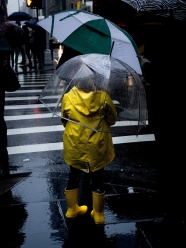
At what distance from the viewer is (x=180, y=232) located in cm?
365

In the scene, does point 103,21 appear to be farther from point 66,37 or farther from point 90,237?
point 90,237

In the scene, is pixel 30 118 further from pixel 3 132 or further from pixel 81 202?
pixel 81 202

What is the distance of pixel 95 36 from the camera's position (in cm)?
412

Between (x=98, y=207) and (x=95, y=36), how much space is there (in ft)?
6.40

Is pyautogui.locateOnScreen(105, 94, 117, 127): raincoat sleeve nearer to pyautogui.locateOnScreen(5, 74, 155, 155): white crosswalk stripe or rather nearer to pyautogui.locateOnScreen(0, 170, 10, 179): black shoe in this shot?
pyautogui.locateOnScreen(5, 74, 155, 155): white crosswalk stripe

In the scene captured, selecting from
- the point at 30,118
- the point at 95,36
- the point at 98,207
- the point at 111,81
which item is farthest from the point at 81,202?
the point at 30,118

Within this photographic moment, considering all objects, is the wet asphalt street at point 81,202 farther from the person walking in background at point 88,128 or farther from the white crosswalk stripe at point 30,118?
the person walking in background at point 88,128

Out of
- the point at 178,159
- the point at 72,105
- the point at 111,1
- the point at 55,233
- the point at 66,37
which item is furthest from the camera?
the point at 111,1

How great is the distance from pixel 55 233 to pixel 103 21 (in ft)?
7.90

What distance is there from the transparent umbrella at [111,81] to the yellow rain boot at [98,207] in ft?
2.47

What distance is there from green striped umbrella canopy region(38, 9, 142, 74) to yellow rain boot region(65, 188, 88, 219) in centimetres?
149

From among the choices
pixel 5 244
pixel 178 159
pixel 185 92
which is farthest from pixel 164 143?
pixel 5 244

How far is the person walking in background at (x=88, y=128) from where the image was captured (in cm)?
328

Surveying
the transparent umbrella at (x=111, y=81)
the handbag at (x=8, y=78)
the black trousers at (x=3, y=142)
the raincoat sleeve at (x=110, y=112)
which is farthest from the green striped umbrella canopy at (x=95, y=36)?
the black trousers at (x=3, y=142)
